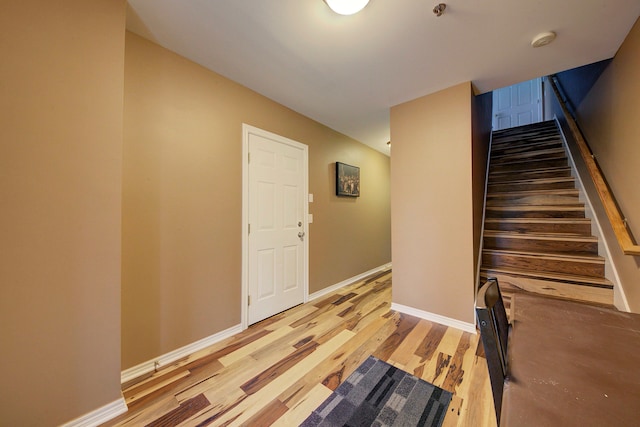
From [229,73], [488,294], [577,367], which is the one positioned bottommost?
[577,367]

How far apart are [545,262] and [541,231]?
0.45 metres

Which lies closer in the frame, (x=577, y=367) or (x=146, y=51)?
(x=577, y=367)

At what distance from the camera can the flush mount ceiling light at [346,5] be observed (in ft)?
4.29

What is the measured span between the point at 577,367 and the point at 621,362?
151mm

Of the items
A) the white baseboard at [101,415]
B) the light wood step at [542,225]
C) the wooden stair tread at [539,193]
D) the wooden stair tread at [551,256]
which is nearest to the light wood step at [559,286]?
the wooden stair tread at [551,256]

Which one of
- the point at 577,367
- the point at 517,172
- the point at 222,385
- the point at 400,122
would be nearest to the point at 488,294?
the point at 577,367

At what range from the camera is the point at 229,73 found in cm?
205

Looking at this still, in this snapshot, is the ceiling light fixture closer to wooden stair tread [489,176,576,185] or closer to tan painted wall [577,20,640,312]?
tan painted wall [577,20,640,312]

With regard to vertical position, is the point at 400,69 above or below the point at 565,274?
above

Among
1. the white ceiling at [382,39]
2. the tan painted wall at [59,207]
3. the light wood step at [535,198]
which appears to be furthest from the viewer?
the light wood step at [535,198]

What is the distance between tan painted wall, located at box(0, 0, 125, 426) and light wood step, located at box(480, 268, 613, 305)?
3.26 m

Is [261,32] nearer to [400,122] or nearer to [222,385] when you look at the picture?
[400,122]

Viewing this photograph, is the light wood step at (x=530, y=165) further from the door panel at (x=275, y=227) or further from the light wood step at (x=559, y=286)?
the door panel at (x=275, y=227)

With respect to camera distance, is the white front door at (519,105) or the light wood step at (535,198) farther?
the white front door at (519,105)
